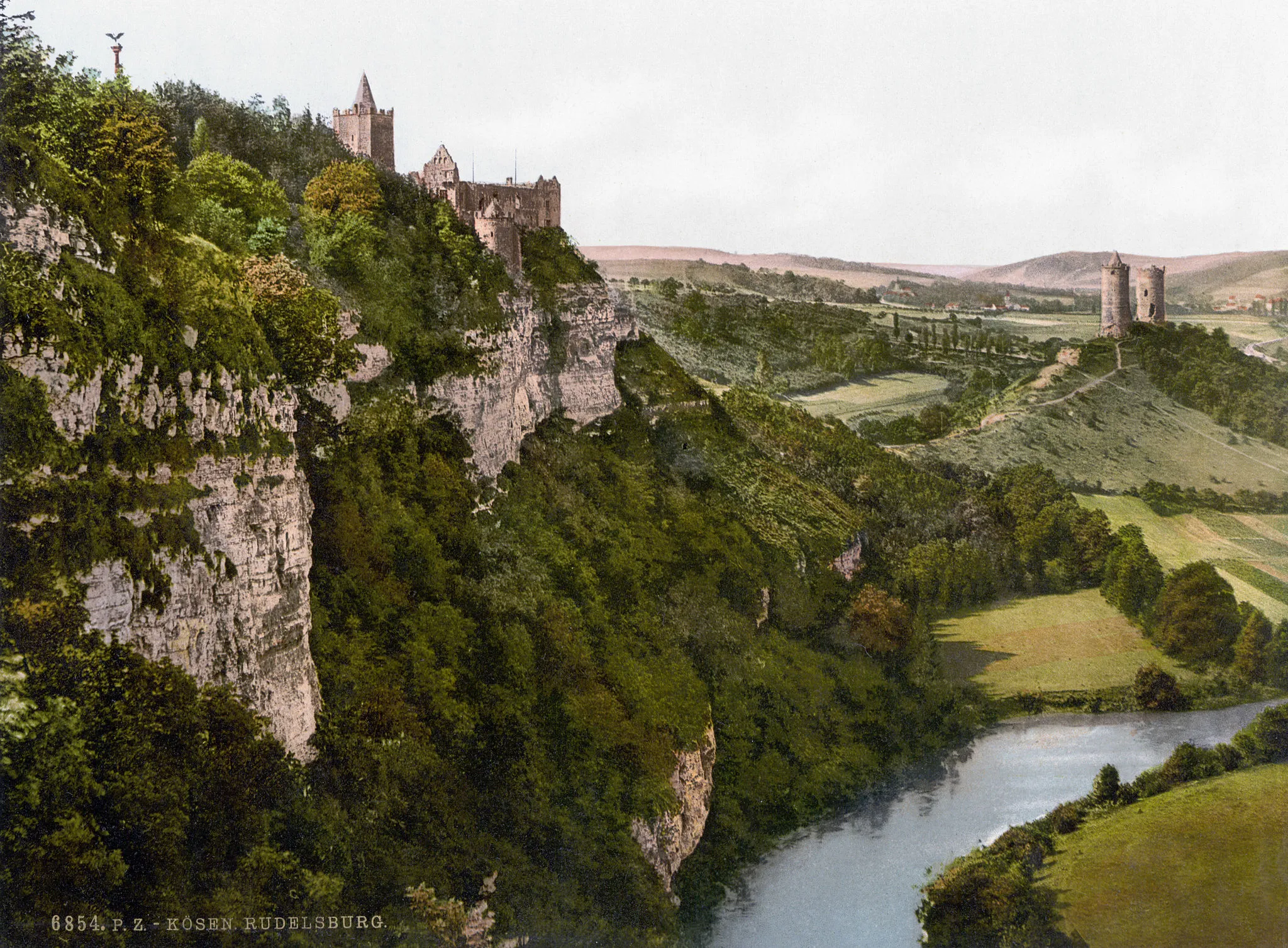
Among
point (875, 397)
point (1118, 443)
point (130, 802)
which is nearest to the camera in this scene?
point (130, 802)

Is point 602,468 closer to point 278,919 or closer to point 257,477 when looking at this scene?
point 257,477

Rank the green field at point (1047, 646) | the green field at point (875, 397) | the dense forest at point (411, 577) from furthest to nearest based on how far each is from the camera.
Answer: the green field at point (875, 397)
the green field at point (1047, 646)
the dense forest at point (411, 577)

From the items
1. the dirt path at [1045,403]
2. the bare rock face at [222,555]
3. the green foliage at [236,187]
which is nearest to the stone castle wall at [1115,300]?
the dirt path at [1045,403]

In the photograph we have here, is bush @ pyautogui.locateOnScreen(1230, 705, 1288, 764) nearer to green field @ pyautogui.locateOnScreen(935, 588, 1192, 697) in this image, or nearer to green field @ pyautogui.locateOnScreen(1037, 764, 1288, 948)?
green field @ pyautogui.locateOnScreen(1037, 764, 1288, 948)

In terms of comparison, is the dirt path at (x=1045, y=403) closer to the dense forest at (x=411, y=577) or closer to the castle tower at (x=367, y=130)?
the dense forest at (x=411, y=577)

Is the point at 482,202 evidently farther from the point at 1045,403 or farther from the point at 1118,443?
the point at 1118,443

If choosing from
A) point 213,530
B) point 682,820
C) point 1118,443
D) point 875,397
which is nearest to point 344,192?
point 213,530

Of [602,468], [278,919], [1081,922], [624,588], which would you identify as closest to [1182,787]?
[1081,922]
